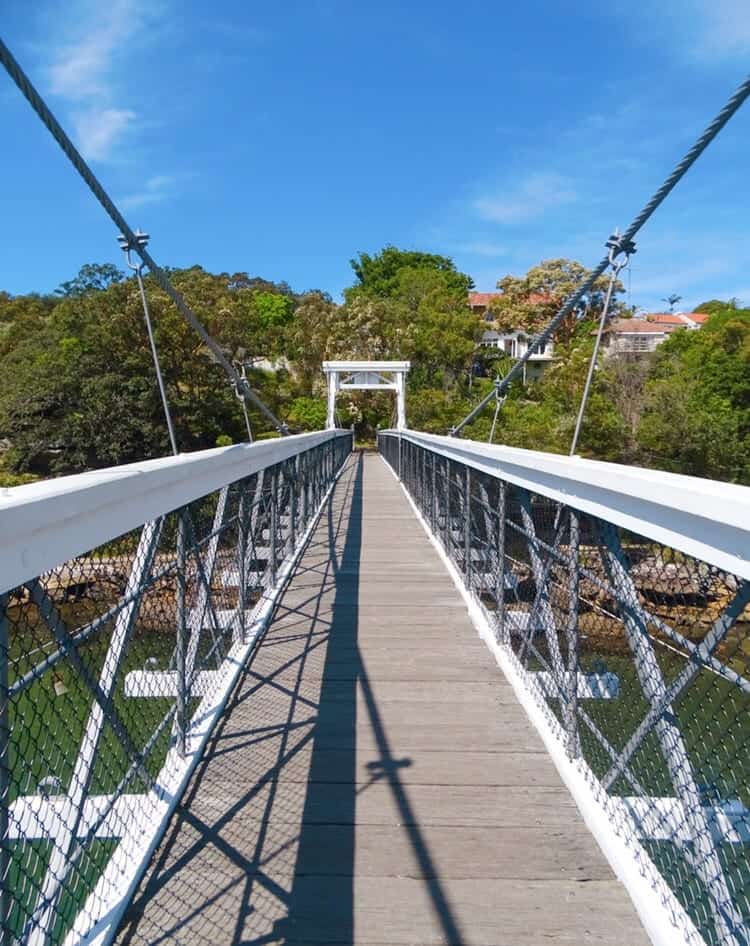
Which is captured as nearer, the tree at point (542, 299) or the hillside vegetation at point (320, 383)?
the hillside vegetation at point (320, 383)

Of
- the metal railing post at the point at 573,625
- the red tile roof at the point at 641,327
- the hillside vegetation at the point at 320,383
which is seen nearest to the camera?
the metal railing post at the point at 573,625

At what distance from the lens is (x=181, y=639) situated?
174 centimetres

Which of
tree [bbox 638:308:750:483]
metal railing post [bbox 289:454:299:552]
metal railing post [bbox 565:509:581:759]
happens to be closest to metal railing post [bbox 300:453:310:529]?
metal railing post [bbox 289:454:299:552]

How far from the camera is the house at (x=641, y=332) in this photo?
26250 mm

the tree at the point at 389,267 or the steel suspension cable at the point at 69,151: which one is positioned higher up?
the tree at the point at 389,267

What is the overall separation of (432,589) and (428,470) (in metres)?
2.02

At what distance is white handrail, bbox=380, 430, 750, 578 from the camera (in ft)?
2.97

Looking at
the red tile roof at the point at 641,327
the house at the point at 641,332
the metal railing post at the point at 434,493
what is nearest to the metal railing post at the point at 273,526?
the metal railing post at the point at 434,493

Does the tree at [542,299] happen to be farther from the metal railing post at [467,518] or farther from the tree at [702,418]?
the metal railing post at [467,518]

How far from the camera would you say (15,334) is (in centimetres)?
2492

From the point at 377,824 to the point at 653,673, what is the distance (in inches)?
26.0

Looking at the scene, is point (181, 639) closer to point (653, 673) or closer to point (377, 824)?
point (377, 824)

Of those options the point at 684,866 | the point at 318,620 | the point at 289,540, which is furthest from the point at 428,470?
the point at 684,866

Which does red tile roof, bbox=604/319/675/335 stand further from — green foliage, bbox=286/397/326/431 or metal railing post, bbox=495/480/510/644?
metal railing post, bbox=495/480/510/644
